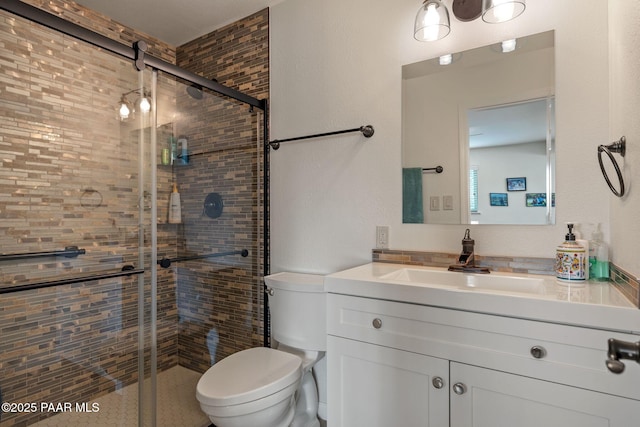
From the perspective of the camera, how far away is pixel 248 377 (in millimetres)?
1465

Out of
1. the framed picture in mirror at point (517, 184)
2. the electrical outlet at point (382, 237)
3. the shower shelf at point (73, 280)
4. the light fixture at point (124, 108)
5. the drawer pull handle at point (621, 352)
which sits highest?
the light fixture at point (124, 108)

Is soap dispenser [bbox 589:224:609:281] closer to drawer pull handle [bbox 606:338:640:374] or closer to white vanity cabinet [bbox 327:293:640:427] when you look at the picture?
white vanity cabinet [bbox 327:293:640:427]

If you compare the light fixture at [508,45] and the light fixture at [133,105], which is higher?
the light fixture at [508,45]

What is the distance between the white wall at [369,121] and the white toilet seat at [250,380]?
0.58 m

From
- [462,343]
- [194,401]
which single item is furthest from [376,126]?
[194,401]

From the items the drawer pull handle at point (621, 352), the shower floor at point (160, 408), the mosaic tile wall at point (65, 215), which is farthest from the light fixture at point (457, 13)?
the shower floor at point (160, 408)

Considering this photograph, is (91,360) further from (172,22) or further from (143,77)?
(172,22)

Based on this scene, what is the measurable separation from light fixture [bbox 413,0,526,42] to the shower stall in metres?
1.15

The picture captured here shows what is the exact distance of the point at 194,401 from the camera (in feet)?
6.42

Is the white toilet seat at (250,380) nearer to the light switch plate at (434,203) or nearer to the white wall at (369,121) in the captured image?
the white wall at (369,121)

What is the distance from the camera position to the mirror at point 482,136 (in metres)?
1.37

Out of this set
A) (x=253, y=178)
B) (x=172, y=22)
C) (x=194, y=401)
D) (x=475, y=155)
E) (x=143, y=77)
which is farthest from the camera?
(x=172, y=22)

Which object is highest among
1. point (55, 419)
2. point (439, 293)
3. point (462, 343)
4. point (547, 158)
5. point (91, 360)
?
point (547, 158)

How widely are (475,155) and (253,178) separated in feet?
4.44
